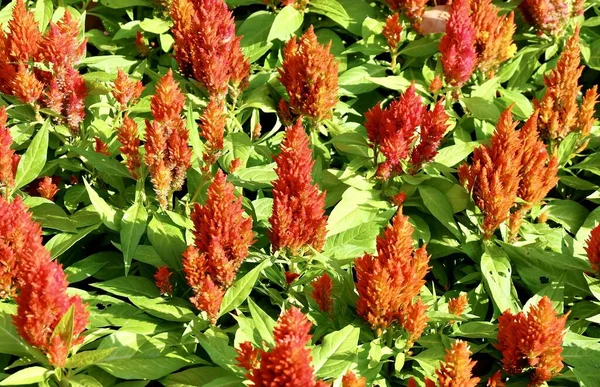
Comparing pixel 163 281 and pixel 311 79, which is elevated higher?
pixel 311 79

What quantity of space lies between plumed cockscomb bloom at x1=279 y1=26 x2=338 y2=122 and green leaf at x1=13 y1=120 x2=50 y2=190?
3.57 feet

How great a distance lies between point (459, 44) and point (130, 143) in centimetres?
162

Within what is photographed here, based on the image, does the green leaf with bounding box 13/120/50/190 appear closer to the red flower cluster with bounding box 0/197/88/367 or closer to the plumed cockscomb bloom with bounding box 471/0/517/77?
the red flower cluster with bounding box 0/197/88/367

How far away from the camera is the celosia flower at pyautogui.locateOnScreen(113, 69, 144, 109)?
3.57m

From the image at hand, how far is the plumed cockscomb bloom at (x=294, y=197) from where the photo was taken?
287cm

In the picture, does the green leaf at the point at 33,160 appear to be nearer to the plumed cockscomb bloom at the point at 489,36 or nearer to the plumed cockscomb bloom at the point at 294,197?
the plumed cockscomb bloom at the point at 294,197

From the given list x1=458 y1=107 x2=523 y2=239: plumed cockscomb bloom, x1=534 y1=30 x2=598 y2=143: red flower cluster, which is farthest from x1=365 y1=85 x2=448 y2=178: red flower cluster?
x1=534 y1=30 x2=598 y2=143: red flower cluster

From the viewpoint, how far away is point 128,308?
3090mm

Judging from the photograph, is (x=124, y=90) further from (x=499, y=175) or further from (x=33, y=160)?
(x=499, y=175)

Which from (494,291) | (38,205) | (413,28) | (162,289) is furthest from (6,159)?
(413,28)

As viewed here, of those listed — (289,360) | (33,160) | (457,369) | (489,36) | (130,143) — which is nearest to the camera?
(289,360)

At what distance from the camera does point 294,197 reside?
2865mm

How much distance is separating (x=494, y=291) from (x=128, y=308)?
1.44 meters

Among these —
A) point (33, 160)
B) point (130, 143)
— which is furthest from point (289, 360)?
point (33, 160)
